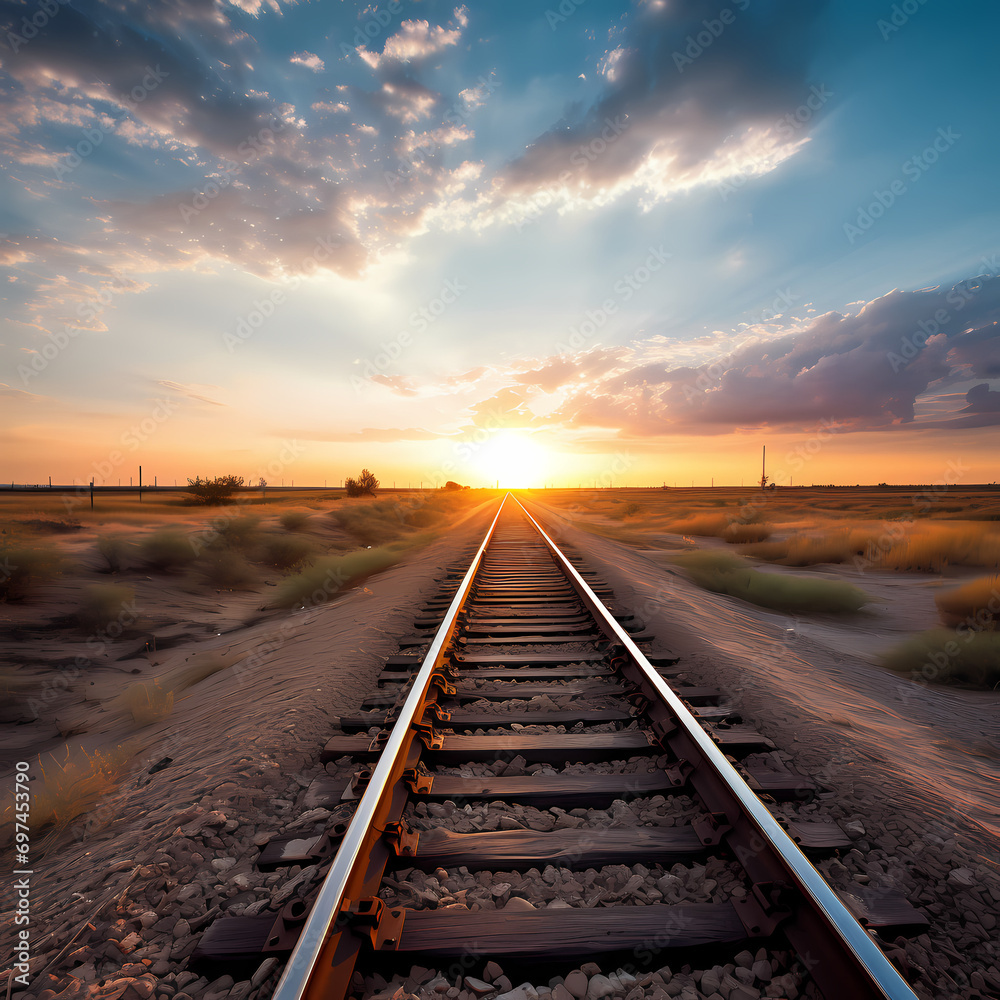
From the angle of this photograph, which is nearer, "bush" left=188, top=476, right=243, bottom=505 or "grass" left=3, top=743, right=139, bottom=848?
"grass" left=3, top=743, right=139, bottom=848

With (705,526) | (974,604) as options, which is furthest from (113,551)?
(705,526)

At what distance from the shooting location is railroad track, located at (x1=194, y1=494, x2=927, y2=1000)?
1737mm

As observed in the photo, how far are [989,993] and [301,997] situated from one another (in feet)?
7.26

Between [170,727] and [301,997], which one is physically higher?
[301,997]

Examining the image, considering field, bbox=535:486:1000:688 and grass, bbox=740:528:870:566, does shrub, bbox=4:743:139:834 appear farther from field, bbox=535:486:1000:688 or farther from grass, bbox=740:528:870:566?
grass, bbox=740:528:870:566

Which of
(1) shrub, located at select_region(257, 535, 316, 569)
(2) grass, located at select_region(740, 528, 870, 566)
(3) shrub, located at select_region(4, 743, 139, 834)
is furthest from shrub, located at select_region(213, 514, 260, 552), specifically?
(2) grass, located at select_region(740, 528, 870, 566)

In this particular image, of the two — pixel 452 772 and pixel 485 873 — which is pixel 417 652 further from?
pixel 485 873

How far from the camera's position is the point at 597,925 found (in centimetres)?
188

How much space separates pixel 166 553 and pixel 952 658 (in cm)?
1372

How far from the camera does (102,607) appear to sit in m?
8.02

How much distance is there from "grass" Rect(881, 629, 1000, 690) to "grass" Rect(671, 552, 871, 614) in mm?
2419

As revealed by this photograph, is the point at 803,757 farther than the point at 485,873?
Yes

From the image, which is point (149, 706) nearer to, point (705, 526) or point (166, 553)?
point (166, 553)

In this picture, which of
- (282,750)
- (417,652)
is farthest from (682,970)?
(417,652)
